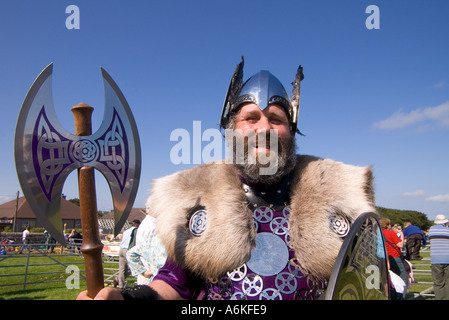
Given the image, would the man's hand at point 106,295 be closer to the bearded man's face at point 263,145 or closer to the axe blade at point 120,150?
the axe blade at point 120,150

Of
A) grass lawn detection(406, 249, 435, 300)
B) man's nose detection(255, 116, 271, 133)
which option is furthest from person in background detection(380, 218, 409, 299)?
man's nose detection(255, 116, 271, 133)

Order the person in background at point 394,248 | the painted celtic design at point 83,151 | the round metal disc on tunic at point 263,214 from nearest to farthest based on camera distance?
the painted celtic design at point 83,151 → the round metal disc on tunic at point 263,214 → the person in background at point 394,248

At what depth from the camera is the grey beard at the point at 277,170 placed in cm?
194

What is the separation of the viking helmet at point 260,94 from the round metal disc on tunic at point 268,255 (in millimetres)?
762

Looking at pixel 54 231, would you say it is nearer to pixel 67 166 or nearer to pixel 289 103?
pixel 67 166

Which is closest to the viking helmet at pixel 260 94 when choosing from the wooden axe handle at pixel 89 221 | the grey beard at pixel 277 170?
the grey beard at pixel 277 170

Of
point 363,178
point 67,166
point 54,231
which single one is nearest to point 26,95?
point 67,166

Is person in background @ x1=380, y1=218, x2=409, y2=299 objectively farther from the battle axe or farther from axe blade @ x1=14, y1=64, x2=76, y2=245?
axe blade @ x1=14, y1=64, x2=76, y2=245

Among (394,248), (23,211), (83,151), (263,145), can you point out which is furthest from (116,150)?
(23,211)

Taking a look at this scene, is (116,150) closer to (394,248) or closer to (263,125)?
(263,125)

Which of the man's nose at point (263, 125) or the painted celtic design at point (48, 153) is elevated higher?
the man's nose at point (263, 125)

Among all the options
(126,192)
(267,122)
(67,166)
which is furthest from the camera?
(267,122)

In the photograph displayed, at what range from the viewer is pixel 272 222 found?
1.87 metres
